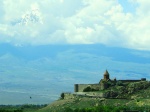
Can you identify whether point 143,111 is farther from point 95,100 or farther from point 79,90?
point 79,90

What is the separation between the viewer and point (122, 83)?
85.2 metres

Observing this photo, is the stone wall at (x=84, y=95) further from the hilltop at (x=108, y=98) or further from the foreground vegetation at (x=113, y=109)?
the foreground vegetation at (x=113, y=109)

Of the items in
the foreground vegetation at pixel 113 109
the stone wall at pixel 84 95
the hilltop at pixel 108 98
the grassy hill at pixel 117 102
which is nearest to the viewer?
the foreground vegetation at pixel 113 109

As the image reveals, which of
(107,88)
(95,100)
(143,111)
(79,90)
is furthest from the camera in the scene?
(79,90)

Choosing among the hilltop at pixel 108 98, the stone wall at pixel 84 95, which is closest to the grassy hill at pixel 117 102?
the hilltop at pixel 108 98

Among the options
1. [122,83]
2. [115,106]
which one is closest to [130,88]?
[122,83]

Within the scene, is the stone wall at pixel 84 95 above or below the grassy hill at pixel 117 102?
above

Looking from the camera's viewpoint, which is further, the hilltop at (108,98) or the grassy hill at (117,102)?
the hilltop at (108,98)

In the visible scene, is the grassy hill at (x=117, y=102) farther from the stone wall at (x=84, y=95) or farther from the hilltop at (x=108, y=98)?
the stone wall at (x=84, y=95)

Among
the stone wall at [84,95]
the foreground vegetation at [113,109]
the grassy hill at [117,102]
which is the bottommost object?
the foreground vegetation at [113,109]

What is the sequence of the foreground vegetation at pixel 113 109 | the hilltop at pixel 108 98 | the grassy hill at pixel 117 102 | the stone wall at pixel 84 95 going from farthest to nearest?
the stone wall at pixel 84 95, the hilltop at pixel 108 98, the grassy hill at pixel 117 102, the foreground vegetation at pixel 113 109

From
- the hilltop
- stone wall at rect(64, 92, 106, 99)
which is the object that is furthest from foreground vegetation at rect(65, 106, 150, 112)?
stone wall at rect(64, 92, 106, 99)

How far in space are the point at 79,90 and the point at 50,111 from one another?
13.9m

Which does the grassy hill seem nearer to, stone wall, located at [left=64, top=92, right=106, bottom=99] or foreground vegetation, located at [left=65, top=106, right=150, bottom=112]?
foreground vegetation, located at [left=65, top=106, right=150, bottom=112]
